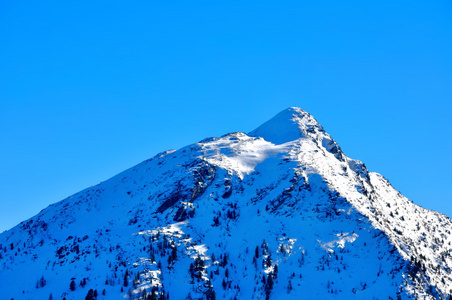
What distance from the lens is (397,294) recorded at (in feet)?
653

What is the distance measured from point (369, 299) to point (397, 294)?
11.4 metres

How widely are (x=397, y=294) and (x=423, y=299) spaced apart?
1047cm

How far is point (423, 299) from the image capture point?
198m

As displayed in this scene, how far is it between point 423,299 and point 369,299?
21.5m

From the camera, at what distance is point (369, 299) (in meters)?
200
